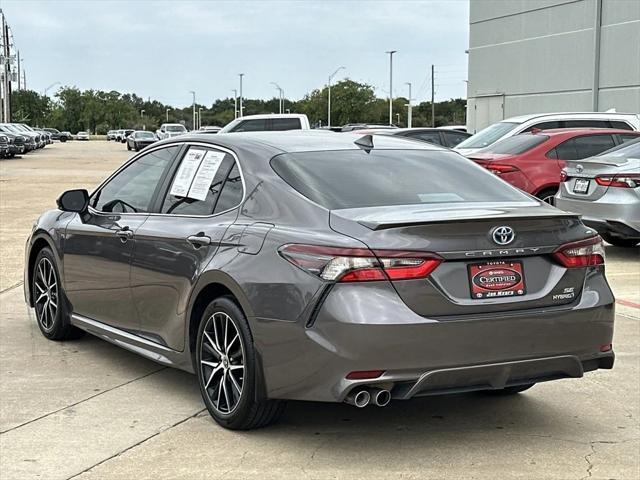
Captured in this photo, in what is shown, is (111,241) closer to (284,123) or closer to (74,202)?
(74,202)

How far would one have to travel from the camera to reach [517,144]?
14148 millimetres

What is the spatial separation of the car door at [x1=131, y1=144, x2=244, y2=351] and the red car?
803 cm

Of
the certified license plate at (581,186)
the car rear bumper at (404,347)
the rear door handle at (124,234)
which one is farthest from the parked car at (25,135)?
the car rear bumper at (404,347)

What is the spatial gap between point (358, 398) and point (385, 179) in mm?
1349

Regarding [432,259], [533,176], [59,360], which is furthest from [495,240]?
[533,176]

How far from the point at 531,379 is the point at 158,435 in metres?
1.93

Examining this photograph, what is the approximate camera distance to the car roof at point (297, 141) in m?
5.62

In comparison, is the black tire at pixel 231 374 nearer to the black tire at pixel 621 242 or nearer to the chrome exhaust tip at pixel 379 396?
the chrome exhaust tip at pixel 379 396

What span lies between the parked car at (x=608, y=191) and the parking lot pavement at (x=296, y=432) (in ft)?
15.5

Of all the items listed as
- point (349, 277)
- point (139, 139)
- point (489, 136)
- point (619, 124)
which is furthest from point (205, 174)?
point (139, 139)

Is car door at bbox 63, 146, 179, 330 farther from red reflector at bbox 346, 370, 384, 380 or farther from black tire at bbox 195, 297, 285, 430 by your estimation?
red reflector at bbox 346, 370, 384, 380

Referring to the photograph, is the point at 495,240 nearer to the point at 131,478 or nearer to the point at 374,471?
the point at 374,471

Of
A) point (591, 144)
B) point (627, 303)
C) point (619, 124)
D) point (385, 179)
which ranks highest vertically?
point (619, 124)

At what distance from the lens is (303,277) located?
15.2 feet
